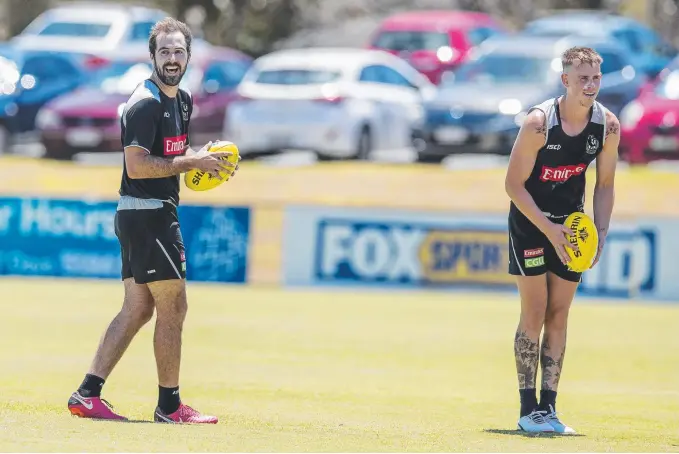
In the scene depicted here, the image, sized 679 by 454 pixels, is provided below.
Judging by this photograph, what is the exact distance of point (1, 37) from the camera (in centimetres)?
3784

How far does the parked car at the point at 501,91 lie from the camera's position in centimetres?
2203

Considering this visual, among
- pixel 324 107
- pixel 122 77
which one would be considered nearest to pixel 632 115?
pixel 324 107

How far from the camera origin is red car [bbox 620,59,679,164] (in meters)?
21.1

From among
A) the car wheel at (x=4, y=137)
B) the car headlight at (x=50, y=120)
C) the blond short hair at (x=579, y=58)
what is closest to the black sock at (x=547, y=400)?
the blond short hair at (x=579, y=58)

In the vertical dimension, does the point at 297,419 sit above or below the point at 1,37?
below

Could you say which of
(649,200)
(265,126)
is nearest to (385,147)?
(265,126)

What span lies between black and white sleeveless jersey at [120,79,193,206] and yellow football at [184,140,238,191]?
0.13 meters

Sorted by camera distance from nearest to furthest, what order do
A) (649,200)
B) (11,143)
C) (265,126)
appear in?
(649,200) < (265,126) < (11,143)

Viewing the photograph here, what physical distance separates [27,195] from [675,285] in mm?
7836

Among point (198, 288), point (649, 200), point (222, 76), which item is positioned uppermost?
point (222, 76)

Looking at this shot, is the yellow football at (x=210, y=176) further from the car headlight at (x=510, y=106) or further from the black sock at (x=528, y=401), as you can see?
the car headlight at (x=510, y=106)

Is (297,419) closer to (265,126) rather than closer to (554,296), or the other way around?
(554,296)

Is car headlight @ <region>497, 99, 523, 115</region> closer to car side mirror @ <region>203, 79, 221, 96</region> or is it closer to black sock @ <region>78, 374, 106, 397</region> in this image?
car side mirror @ <region>203, 79, 221, 96</region>

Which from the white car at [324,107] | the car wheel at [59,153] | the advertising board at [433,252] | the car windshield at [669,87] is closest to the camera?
the advertising board at [433,252]
